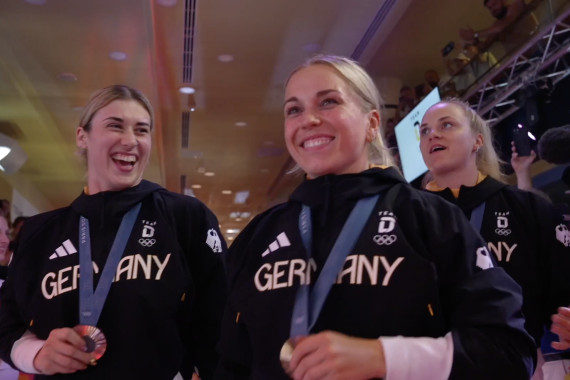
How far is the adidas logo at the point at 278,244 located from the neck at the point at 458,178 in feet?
3.72

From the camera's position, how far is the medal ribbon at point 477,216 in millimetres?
1993

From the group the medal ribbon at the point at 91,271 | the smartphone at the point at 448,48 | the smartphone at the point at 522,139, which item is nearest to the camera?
the medal ribbon at the point at 91,271

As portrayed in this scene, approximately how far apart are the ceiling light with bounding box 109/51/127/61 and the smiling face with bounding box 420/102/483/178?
469 centimetres

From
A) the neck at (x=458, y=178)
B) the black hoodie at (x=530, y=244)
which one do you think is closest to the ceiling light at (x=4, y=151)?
the neck at (x=458, y=178)

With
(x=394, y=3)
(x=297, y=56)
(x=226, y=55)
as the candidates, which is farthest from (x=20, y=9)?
(x=394, y=3)

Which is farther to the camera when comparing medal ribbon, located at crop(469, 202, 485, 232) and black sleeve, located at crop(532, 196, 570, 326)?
medal ribbon, located at crop(469, 202, 485, 232)

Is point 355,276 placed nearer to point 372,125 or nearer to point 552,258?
point 372,125

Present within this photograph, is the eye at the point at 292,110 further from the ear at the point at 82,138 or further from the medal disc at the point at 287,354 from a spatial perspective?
the ear at the point at 82,138

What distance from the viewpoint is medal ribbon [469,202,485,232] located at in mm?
1993

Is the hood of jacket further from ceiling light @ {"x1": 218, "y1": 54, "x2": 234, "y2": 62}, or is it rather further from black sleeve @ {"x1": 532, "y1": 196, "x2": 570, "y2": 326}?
ceiling light @ {"x1": 218, "y1": 54, "x2": 234, "y2": 62}

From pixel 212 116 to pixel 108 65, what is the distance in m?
2.69

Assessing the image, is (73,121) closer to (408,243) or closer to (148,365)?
(148,365)

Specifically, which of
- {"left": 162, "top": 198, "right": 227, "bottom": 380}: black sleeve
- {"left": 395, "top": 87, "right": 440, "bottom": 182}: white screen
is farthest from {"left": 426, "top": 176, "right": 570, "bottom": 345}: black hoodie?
{"left": 395, "top": 87, "right": 440, "bottom": 182}: white screen

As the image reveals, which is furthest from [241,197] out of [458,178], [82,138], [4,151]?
[82,138]
